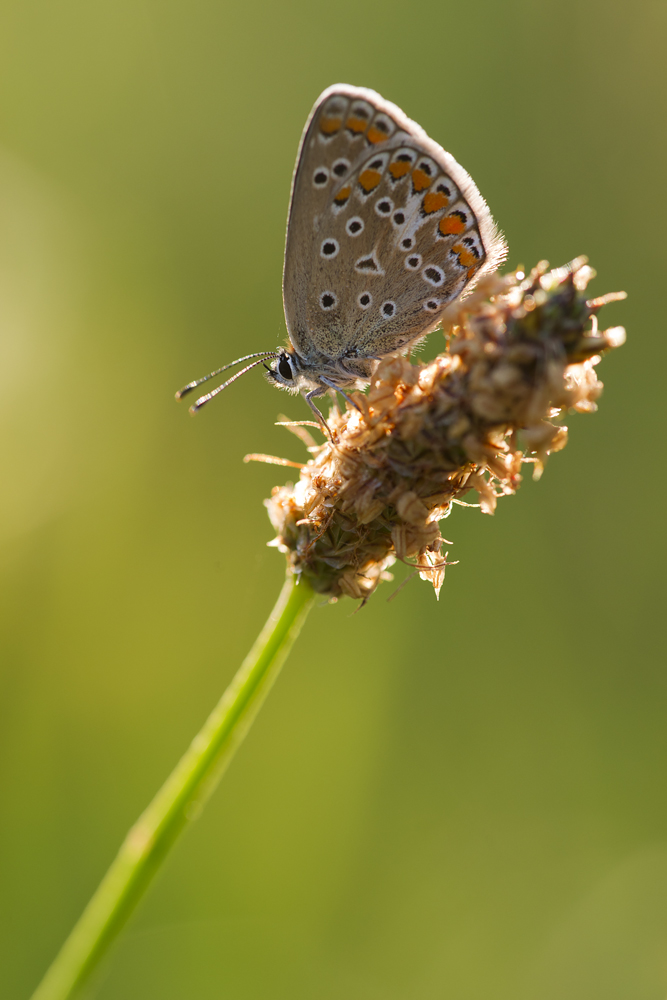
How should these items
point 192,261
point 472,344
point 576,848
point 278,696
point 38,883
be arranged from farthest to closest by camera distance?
point 192,261 → point 278,696 → point 576,848 → point 38,883 → point 472,344

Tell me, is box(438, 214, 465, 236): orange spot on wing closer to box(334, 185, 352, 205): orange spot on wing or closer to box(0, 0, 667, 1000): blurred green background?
box(334, 185, 352, 205): orange spot on wing

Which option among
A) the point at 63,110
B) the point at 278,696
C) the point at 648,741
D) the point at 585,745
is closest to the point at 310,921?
the point at 278,696

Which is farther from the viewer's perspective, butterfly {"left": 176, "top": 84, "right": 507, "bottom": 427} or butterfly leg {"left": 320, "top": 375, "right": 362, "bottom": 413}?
butterfly {"left": 176, "top": 84, "right": 507, "bottom": 427}

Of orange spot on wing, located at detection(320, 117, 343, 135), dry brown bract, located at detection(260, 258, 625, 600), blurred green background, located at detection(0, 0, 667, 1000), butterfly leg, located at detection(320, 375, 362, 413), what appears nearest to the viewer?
dry brown bract, located at detection(260, 258, 625, 600)

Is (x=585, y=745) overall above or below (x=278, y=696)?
above

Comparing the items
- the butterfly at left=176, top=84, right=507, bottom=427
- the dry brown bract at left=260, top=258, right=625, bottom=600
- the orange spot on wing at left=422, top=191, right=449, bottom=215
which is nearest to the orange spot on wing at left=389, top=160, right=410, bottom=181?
the butterfly at left=176, top=84, right=507, bottom=427

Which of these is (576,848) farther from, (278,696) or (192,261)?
(192,261)

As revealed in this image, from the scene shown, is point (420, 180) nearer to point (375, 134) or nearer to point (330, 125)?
point (375, 134)

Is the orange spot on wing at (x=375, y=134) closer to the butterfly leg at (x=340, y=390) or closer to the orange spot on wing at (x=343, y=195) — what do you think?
the orange spot on wing at (x=343, y=195)
